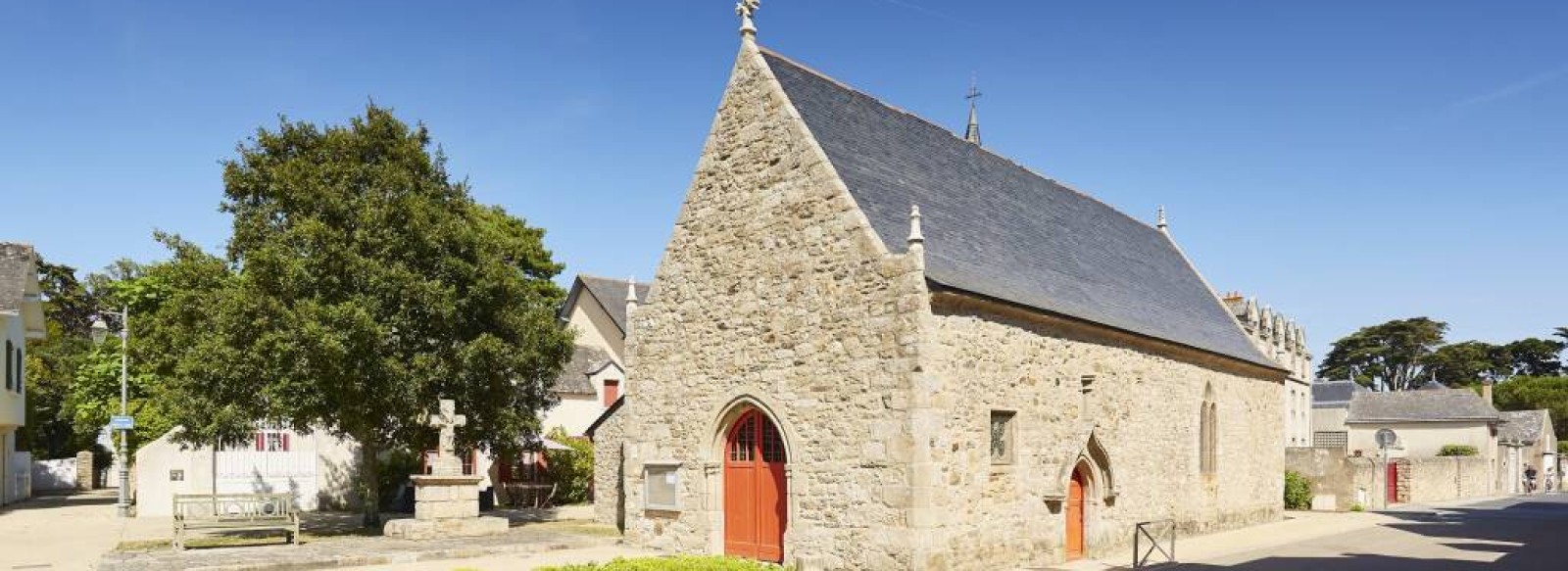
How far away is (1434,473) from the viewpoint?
4394 centimetres

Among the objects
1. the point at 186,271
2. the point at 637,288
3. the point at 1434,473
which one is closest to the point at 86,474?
the point at 637,288

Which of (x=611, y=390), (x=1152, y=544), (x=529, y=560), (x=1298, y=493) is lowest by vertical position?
(x=1298, y=493)

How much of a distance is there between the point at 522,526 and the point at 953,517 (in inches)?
433

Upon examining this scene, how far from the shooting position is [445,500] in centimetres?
2089

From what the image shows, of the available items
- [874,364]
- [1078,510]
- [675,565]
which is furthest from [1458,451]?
[675,565]

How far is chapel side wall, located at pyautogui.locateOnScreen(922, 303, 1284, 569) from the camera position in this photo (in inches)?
609

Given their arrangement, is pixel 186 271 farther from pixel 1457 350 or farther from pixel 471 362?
pixel 1457 350

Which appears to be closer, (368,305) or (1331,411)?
(368,305)

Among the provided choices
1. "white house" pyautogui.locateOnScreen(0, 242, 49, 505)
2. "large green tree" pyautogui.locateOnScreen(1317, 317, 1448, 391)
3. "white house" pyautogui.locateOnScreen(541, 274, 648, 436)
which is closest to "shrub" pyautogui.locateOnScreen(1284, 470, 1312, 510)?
"white house" pyautogui.locateOnScreen(541, 274, 648, 436)

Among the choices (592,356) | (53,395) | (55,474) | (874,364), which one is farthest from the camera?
(53,395)

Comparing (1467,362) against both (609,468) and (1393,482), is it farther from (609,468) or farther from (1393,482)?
(609,468)

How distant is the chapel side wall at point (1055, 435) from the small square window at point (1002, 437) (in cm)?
10

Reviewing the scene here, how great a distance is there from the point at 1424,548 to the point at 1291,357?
92.5 feet

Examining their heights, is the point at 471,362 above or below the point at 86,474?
above
